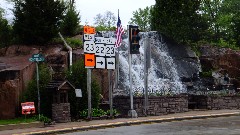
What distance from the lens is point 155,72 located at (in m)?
34.2

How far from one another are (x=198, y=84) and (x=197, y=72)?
1745mm

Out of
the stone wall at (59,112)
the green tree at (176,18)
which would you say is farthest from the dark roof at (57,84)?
the green tree at (176,18)

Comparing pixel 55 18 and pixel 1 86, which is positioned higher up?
pixel 55 18

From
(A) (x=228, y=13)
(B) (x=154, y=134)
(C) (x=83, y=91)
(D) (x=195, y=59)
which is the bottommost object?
(B) (x=154, y=134)

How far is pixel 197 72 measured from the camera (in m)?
36.9

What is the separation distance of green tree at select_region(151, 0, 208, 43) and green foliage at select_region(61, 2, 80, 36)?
845cm

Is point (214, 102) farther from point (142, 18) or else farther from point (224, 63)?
point (142, 18)

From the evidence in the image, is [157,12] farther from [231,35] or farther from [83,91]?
[83,91]

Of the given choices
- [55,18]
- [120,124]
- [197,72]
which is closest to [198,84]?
[197,72]

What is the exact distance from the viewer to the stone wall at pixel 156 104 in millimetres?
24609

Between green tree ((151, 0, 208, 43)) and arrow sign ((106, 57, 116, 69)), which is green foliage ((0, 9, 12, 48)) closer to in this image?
arrow sign ((106, 57, 116, 69))

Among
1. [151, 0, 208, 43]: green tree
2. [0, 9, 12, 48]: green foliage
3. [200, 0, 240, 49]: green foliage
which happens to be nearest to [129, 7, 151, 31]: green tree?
[200, 0, 240, 49]: green foliage

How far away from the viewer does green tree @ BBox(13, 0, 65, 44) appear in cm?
2803

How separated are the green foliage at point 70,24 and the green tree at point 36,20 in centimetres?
436
